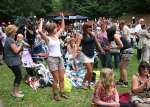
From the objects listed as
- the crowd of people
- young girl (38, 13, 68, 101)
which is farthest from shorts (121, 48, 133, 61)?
young girl (38, 13, 68, 101)

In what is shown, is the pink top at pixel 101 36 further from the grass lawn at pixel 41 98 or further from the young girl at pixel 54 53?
the young girl at pixel 54 53

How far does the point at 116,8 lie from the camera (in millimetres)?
53219

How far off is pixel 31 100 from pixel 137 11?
4284 centimetres

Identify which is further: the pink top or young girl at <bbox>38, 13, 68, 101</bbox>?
the pink top

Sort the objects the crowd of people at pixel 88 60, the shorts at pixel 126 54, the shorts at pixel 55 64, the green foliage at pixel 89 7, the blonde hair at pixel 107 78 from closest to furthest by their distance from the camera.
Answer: the blonde hair at pixel 107 78 → the crowd of people at pixel 88 60 → the shorts at pixel 55 64 → the shorts at pixel 126 54 → the green foliage at pixel 89 7

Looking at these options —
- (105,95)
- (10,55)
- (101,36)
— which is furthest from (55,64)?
(101,36)

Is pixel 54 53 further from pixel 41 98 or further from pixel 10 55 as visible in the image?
pixel 41 98

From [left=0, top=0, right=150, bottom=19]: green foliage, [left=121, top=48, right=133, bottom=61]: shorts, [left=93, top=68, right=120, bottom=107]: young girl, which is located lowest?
[left=93, top=68, right=120, bottom=107]: young girl

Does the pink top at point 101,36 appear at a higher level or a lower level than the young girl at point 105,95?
higher

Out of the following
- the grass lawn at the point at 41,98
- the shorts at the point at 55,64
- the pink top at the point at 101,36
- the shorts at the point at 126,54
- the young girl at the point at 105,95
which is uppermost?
the pink top at the point at 101,36

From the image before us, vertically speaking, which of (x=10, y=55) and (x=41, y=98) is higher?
(x=10, y=55)

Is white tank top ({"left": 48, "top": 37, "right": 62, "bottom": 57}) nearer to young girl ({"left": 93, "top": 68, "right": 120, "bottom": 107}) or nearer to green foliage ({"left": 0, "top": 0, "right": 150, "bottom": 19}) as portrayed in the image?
young girl ({"left": 93, "top": 68, "right": 120, "bottom": 107})

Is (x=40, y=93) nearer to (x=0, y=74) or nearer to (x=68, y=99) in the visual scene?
(x=68, y=99)

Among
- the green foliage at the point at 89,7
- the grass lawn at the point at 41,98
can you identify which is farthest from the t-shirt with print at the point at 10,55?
the green foliage at the point at 89,7
